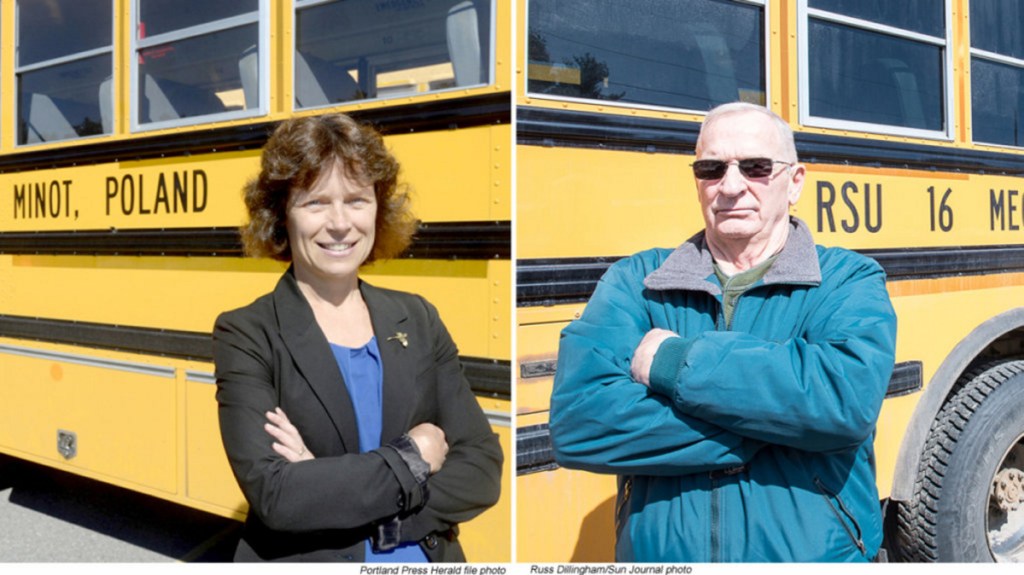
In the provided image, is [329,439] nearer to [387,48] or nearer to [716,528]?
[716,528]

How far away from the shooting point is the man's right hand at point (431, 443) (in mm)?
1602

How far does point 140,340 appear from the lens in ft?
9.37

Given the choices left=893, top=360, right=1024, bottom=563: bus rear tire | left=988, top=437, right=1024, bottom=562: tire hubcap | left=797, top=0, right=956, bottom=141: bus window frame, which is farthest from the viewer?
left=988, top=437, right=1024, bottom=562: tire hubcap

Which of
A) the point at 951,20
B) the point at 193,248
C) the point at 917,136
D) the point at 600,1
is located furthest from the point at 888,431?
the point at 193,248

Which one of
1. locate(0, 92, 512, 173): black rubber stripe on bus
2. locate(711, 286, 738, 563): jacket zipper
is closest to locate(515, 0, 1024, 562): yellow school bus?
locate(0, 92, 512, 173): black rubber stripe on bus

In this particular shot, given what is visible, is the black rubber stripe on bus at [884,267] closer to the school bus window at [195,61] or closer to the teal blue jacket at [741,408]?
the teal blue jacket at [741,408]

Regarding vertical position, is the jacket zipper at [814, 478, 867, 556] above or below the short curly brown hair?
below

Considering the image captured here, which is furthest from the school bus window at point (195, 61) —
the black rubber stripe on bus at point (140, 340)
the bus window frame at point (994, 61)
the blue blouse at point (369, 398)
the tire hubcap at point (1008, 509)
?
the tire hubcap at point (1008, 509)

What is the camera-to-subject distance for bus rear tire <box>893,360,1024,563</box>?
2.64m

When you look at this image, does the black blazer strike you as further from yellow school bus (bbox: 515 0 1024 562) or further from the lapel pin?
yellow school bus (bbox: 515 0 1024 562)

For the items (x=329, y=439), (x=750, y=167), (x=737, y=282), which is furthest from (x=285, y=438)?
(x=750, y=167)

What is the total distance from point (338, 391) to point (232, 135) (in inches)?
48.1

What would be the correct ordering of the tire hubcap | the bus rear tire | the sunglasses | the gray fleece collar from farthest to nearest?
the tire hubcap → the bus rear tire → the sunglasses → the gray fleece collar

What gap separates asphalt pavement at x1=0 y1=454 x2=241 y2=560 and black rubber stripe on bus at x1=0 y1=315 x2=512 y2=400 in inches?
32.0
